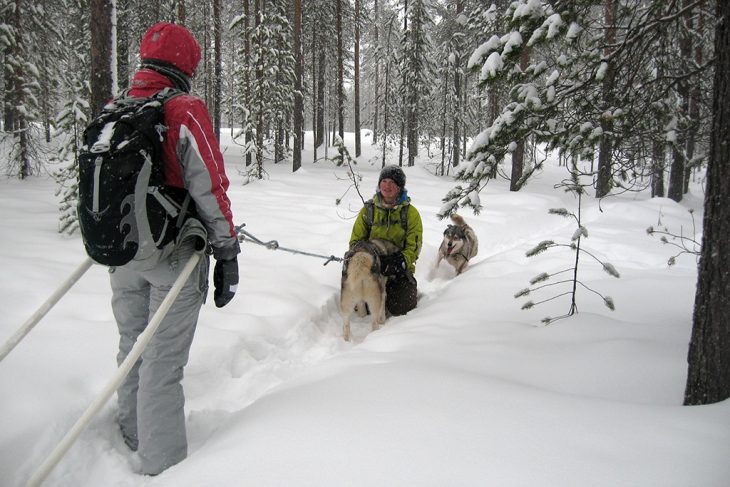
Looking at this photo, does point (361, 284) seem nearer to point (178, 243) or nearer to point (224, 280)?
point (224, 280)

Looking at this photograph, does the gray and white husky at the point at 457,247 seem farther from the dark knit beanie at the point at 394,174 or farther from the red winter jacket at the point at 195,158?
the red winter jacket at the point at 195,158

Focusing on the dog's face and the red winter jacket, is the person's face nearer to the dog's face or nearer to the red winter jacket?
the dog's face

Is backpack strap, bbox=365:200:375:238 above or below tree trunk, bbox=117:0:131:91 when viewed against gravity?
below

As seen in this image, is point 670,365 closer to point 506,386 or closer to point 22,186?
point 506,386

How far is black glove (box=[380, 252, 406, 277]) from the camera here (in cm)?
565

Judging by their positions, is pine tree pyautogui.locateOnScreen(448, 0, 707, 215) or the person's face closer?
pine tree pyautogui.locateOnScreen(448, 0, 707, 215)

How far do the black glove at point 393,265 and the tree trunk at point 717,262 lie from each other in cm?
364

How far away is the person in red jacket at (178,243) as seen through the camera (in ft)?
7.73

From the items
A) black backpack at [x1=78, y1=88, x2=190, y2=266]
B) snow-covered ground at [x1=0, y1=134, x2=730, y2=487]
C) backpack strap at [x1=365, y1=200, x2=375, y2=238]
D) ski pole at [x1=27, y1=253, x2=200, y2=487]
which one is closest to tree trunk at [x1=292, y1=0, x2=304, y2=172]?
snow-covered ground at [x1=0, y1=134, x2=730, y2=487]

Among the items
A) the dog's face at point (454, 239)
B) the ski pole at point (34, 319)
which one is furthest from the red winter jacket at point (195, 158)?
the dog's face at point (454, 239)

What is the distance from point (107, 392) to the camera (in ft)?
6.20

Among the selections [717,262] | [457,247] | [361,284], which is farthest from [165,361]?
[457,247]

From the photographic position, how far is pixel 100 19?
595 centimetres

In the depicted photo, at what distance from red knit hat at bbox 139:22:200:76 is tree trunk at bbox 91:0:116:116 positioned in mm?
4589
